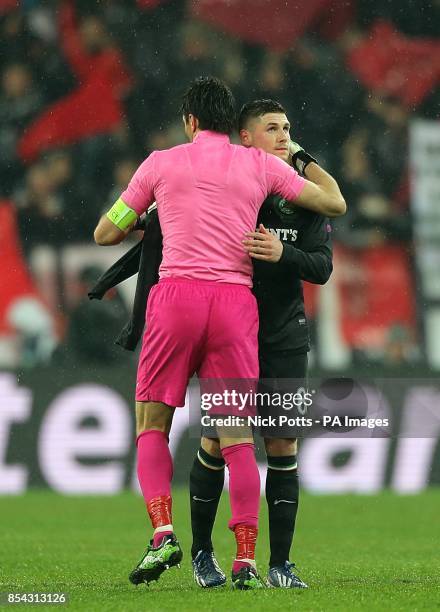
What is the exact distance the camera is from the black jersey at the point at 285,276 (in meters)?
4.59

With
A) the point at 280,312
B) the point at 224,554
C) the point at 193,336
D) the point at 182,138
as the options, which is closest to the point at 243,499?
the point at 193,336

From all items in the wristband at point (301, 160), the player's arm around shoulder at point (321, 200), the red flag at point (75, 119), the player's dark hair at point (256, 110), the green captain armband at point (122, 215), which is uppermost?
the red flag at point (75, 119)

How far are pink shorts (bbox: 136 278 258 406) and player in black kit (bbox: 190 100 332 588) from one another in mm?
207

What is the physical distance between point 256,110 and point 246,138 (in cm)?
11

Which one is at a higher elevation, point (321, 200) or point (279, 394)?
point (321, 200)

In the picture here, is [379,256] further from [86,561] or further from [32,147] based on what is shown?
[86,561]

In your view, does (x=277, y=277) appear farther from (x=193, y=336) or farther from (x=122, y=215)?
(x=122, y=215)

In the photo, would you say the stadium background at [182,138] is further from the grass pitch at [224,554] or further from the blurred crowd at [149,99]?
the grass pitch at [224,554]

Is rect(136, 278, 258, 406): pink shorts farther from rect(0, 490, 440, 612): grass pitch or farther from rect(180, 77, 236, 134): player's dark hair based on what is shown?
rect(0, 490, 440, 612): grass pitch

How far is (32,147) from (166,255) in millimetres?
8086

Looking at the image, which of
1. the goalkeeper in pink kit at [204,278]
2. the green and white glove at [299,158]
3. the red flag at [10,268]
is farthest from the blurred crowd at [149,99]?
the goalkeeper in pink kit at [204,278]

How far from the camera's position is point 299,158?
472cm

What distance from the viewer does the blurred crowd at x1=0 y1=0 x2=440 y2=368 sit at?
12.1 metres

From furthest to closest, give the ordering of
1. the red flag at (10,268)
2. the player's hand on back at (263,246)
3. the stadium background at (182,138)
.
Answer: the red flag at (10,268)
the stadium background at (182,138)
the player's hand on back at (263,246)
